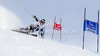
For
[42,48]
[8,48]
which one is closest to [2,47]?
[8,48]

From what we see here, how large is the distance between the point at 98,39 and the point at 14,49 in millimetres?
18706

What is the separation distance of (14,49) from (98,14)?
803 inches

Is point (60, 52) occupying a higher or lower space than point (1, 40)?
lower

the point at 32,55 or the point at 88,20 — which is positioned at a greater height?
the point at 88,20

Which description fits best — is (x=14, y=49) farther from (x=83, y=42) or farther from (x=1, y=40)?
(x=83, y=42)

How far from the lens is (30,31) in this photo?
631 inches

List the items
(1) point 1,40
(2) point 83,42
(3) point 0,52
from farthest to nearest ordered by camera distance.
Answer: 1. (2) point 83,42
2. (1) point 1,40
3. (3) point 0,52

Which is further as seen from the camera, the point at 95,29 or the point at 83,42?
the point at 95,29

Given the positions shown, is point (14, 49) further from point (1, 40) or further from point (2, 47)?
point (1, 40)

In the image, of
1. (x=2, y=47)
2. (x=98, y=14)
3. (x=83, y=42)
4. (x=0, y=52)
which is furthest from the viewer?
(x=98, y=14)

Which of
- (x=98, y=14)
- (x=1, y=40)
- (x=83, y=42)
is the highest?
(x=98, y=14)

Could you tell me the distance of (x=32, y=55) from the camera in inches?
164

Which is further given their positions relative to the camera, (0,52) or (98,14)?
(98,14)

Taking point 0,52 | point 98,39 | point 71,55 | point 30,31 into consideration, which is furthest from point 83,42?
point 0,52
